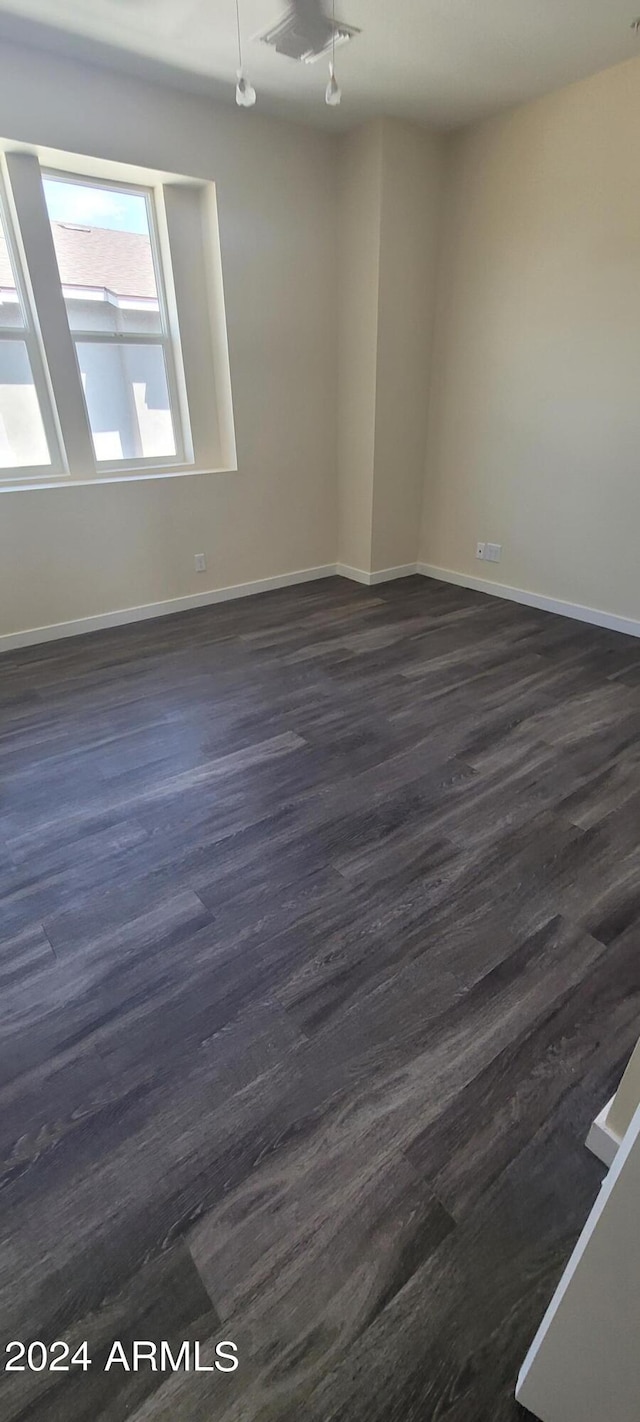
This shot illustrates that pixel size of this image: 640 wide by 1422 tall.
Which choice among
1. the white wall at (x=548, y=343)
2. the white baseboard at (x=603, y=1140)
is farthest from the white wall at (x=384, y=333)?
the white baseboard at (x=603, y=1140)

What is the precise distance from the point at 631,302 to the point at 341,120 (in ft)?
6.55

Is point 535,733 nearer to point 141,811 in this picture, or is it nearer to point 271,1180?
point 141,811

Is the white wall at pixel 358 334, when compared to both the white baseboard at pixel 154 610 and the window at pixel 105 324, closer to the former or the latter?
the white baseboard at pixel 154 610

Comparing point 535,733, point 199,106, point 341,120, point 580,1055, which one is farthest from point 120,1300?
point 341,120

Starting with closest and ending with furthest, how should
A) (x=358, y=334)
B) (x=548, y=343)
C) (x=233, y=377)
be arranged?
(x=548, y=343) < (x=233, y=377) < (x=358, y=334)

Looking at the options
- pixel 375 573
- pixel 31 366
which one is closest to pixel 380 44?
pixel 31 366

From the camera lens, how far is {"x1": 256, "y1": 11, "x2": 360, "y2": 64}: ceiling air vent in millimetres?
2584

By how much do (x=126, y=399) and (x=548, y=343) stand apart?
2521mm

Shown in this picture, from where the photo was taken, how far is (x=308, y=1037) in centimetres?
144

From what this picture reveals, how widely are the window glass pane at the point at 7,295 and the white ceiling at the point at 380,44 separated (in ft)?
2.62

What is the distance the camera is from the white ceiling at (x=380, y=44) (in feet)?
8.23

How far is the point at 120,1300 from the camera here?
3.36 ft

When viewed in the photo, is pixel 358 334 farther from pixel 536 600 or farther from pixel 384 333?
pixel 536 600

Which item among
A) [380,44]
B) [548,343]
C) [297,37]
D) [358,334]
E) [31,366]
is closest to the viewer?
[297,37]
